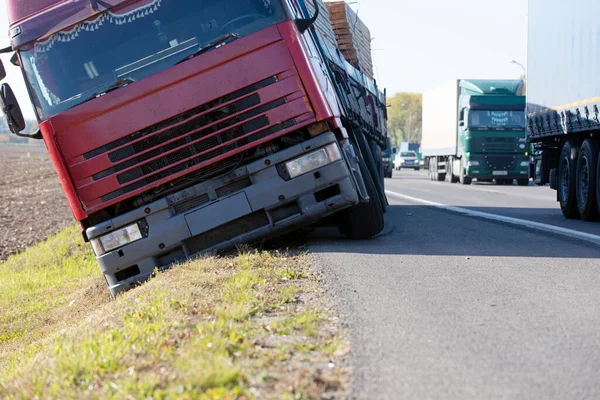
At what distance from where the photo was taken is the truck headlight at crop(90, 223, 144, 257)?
9.12 meters

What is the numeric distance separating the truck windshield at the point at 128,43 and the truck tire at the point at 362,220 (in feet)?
8.01

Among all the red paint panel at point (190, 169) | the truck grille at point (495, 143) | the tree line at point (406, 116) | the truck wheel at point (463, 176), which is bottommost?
the tree line at point (406, 116)

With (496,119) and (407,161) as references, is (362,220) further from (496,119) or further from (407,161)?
(407,161)

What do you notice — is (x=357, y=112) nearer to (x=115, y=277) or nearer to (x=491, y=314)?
(x=115, y=277)

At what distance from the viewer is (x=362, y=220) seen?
10.2m

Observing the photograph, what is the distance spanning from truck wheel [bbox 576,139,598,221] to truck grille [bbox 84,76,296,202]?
6798 mm

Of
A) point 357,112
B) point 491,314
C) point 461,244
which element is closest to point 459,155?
point 357,112

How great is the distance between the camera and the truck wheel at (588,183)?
13836mm

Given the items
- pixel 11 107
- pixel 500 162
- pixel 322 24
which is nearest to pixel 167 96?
pixel 11 107

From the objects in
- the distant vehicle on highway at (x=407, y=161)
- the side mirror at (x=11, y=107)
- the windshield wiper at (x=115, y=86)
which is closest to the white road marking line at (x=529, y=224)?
the windshield wiper at (x=115, y=86)

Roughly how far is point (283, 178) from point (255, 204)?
1.26ft

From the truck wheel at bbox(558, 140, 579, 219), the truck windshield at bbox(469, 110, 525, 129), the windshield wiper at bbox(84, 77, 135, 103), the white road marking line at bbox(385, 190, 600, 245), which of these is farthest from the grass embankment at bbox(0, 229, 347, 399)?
the truck windshield at bbox(469, 110, 525, 129)

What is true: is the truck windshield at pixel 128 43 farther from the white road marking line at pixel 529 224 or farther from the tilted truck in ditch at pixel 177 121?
the white road marking line at pixel 529 224

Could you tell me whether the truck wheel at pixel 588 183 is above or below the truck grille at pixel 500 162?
above
